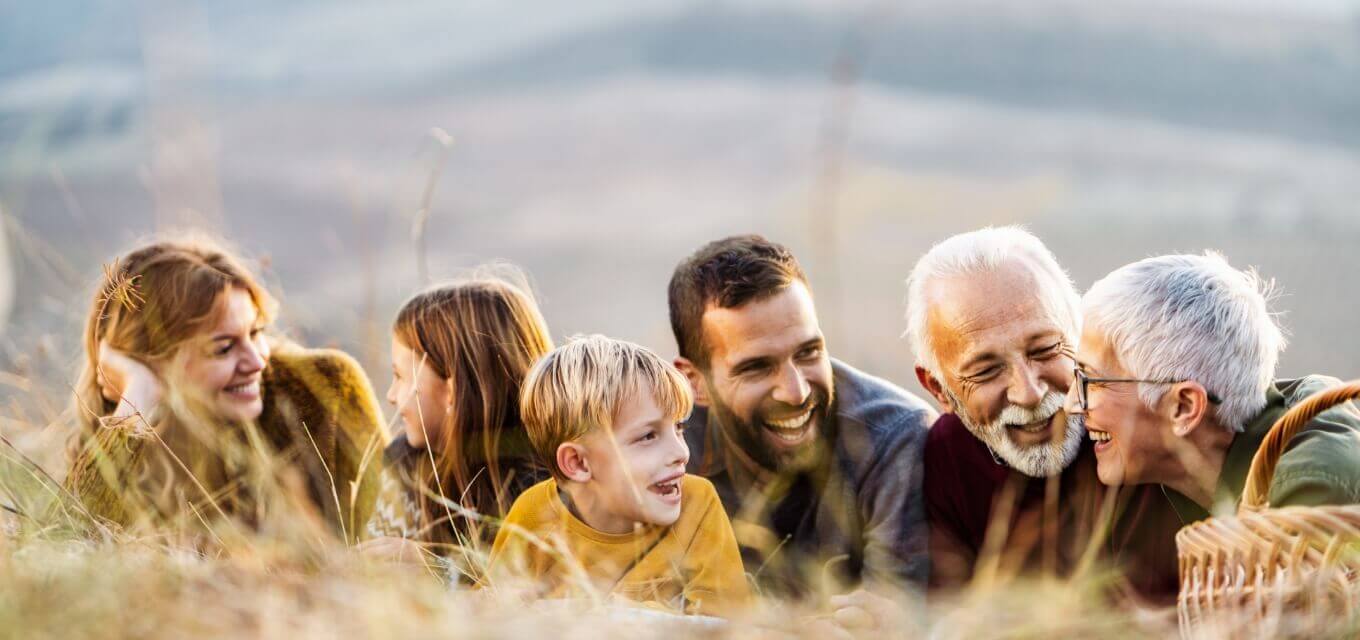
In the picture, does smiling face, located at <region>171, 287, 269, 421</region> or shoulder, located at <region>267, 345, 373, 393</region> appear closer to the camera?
smiling face, located at <region>171, 287, 269, 421</region>

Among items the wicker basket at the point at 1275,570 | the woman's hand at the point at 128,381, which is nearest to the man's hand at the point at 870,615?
the wicker basket at the point at 1275,570

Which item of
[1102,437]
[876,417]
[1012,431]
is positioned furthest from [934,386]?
[1102,437]

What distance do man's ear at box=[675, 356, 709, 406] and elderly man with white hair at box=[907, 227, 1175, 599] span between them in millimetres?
659

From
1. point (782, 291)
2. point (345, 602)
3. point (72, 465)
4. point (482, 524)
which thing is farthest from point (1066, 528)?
point (72, 465)

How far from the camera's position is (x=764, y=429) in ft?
11.7

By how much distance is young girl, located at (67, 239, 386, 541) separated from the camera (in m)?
3.82

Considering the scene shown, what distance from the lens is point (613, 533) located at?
3.19 m

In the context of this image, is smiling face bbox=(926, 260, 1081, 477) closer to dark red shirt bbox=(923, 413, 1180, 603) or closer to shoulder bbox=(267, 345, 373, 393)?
dark red shirt bbox=(923, 413, 1180, 603)

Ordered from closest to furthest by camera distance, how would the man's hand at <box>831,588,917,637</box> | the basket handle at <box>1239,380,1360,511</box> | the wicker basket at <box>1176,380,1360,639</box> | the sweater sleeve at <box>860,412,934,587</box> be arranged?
1. the wicker basket at <box>1176,380,1360,639</box>
2. the man's hand at <box>831,588,917,637</box>
3. the basket handle at <box>1239,380,1360,511</box>
4. the sweater sleeve at <box>860,412,934,587</box>

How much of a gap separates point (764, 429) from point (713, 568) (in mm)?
616

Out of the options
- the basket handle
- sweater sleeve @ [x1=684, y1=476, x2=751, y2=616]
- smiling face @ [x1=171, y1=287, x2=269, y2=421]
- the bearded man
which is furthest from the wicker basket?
smiling face @ [x1=171, y1=287, x2=269, y2=421]

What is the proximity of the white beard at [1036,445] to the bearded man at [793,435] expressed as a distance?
0.93 ft

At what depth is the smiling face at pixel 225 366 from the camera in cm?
387

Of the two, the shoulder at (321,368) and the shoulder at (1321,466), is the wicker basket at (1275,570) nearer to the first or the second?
the shoulder at (1321,466)
